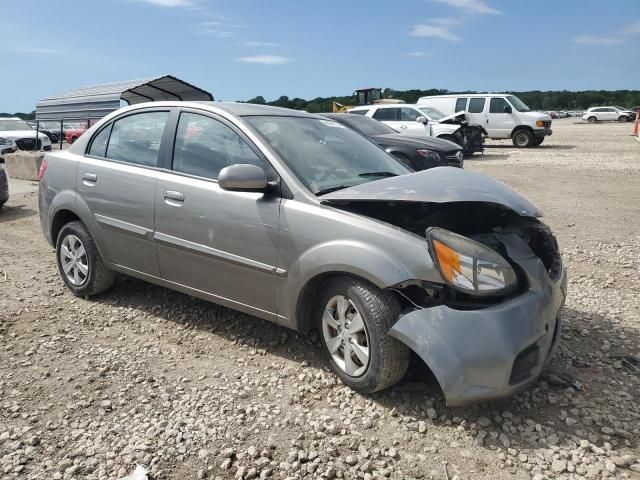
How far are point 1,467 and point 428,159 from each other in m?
8.84

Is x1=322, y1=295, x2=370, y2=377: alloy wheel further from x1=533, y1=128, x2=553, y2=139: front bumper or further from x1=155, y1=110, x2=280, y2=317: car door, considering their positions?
x1=533, y1=128, x2=553, y2=139: front bumper

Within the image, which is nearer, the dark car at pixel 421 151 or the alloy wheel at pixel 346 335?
the alloy wheel at pixel 346 335

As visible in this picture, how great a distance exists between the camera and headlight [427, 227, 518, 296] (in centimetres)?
268

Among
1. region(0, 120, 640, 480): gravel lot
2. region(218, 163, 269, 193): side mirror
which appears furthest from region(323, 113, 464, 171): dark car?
region(218, 163, 269, 193): side mirror

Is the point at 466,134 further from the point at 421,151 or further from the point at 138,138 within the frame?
the point at 138,138

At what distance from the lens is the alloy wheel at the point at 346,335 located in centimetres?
297

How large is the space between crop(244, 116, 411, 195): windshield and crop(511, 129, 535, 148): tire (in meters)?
18.1

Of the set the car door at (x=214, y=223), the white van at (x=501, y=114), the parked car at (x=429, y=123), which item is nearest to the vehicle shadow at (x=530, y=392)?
the car door at (x=214, y=223)

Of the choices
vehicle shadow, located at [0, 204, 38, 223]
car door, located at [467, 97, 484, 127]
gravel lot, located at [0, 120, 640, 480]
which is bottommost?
vehicle shadow, located at [0, 204, 38, 223]

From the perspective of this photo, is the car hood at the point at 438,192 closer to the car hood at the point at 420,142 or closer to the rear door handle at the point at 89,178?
the rear door handle at the point at 89,178

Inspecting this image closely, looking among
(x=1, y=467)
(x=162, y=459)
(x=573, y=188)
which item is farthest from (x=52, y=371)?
(x=573, y=188)

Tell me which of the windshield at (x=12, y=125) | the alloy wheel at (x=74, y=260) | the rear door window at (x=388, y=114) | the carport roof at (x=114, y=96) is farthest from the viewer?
the windshield at (x=12, y=125)

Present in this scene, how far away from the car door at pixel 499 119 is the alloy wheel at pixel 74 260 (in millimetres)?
18588

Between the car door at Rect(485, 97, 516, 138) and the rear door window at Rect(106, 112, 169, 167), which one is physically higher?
the car door at Rect(485, 97, 516, 138)
